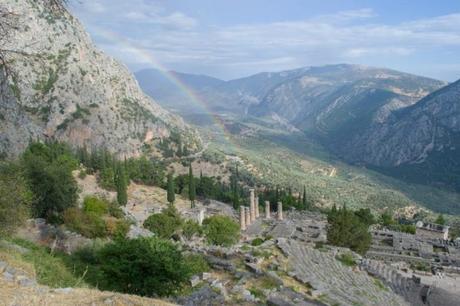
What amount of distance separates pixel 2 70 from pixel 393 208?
114961mm

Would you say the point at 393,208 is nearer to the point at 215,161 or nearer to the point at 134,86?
the point at 215,161

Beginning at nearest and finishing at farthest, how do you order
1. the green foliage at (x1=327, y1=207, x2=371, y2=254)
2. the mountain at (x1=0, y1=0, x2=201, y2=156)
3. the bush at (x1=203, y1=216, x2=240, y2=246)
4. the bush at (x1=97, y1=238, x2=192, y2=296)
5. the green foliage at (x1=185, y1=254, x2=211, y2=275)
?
1. the bush at (x1=97, y1=238, x2=192, y2=296)
2. the green foliage at (x1=185, y1=254, x2=211, y2=275)
3. the bush at (x1=203, y1=216, x2=240, y2=246)
4. the green foliage at (x1=327, y1=207, x2=371, y2=254)
5. the mountain at (x1=0, y1=0, x2=201, y2=156)

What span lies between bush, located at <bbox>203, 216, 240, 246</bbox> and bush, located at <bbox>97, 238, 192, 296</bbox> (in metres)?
23.1

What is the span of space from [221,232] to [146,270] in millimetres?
24707

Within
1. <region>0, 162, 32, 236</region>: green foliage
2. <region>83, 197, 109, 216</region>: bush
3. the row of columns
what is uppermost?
<region>0, 162, 32, 236</region>: green foliage

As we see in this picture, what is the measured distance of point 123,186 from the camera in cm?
5641

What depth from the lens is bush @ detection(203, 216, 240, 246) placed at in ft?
132

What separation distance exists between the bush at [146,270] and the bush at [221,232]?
23089 mm

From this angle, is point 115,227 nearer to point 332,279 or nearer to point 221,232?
point 221,232

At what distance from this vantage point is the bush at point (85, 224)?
29375 mm

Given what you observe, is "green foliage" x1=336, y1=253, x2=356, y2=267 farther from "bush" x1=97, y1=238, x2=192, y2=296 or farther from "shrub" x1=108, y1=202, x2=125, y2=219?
"shrub" x1=108, y1=202, x2=125, y2=219

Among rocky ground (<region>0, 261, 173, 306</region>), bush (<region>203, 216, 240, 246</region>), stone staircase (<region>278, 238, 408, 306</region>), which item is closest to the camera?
rocky ground (<region>0, 261, 173, 306</region>)

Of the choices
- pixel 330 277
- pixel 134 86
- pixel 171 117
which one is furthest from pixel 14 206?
pixel 171 117

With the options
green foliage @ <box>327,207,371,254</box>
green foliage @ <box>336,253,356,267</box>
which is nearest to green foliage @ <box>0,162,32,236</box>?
green foliage @ <box>336,253,356,267</box>
